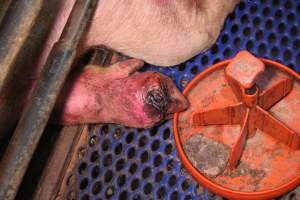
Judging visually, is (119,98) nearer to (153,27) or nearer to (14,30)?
(153,27)

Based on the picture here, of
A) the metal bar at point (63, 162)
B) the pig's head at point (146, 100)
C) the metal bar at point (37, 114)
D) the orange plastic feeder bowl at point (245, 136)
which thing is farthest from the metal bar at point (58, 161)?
the metal bar at point (37, 114)

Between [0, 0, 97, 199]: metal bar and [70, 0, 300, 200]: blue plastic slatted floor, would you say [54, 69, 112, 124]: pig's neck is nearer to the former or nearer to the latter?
[70, 0, 300, 200]: blue plastic slatted floor

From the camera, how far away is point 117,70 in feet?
3.58

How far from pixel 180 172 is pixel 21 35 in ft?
2.27

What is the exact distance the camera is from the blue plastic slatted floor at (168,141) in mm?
1154

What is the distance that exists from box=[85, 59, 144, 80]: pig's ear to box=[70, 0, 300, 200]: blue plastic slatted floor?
197 millimetres

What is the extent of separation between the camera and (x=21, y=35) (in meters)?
0.63

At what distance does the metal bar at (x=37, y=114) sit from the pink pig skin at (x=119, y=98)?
0.29m

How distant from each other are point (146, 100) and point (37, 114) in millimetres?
373

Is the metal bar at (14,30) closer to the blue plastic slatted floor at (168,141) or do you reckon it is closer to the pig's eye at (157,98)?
the pig's eye at (157,98)

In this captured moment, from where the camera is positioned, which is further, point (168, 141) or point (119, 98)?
point (168, 141)

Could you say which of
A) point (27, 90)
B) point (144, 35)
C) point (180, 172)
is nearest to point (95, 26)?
point (144, 35)

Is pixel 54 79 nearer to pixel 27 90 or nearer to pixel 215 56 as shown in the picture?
pixel 27 90

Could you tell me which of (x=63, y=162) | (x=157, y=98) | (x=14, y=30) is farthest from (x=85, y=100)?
(x=14, y=30)
